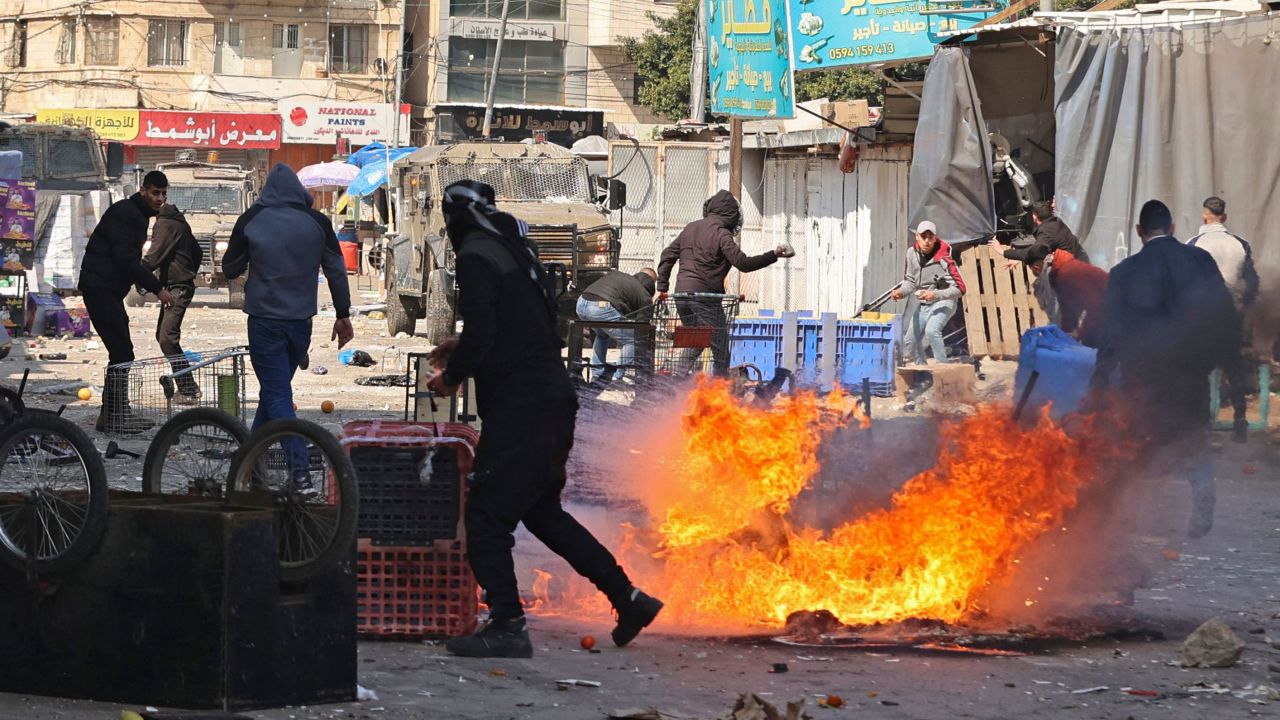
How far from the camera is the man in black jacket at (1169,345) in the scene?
28.7 feet

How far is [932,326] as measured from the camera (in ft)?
52.3

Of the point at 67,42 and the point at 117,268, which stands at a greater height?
the point at 67,42

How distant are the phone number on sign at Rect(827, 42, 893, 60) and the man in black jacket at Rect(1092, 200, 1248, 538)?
9.02 m

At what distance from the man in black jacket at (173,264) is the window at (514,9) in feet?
144

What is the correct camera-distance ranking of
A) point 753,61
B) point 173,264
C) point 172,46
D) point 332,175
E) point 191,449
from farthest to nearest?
point 172,46, point 332,175, point 753,61, point 173,264, point 191,449

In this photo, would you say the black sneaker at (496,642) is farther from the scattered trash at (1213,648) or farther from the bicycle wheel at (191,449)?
the scattered trash at (1213,648)

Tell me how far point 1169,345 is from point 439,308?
12602 mm

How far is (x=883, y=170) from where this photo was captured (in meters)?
21.3

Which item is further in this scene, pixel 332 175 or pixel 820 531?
pixel 332 175

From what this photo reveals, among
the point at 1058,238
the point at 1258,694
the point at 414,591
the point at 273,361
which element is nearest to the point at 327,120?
the point at 1058,238

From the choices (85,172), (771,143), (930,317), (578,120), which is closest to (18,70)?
(578,120)

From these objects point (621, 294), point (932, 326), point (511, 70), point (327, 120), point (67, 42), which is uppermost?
point (67, 42)

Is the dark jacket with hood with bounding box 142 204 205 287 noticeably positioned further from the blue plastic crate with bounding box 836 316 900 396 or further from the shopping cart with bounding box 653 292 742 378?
the blue plastic crate with bounding box 836 316 900 396

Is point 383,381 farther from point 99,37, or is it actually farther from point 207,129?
point 99,37
